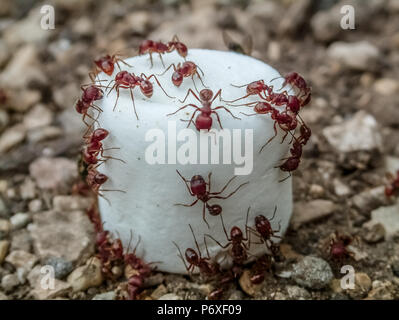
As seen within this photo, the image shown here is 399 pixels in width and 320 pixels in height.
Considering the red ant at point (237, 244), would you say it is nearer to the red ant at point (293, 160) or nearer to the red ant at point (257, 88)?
the red ant at point (293, 160)

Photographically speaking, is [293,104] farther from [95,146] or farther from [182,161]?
[95,146]

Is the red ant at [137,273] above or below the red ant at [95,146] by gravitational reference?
below

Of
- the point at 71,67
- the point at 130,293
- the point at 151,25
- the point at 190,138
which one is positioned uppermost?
the point at 151,25

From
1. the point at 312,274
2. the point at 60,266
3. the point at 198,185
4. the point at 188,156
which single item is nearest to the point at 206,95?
the point at 188,156

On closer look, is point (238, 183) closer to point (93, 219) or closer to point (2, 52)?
point (93, 219)

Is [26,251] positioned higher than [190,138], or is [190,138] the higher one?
[190,138]

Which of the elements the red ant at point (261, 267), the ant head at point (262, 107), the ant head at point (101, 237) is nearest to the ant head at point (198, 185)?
the ant head at point (262, 107)

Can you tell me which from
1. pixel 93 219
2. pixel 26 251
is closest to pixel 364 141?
pixel 93 219
